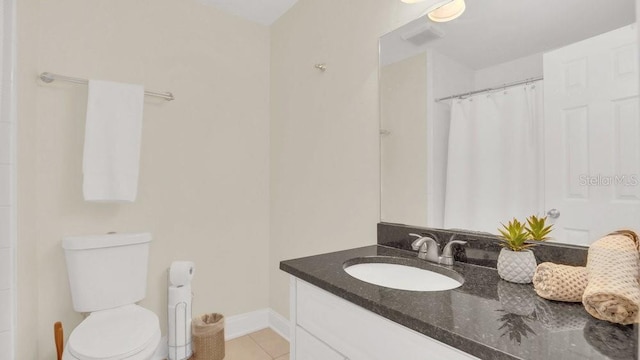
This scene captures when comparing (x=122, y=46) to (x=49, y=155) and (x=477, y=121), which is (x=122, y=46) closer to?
(x=49, y=155)

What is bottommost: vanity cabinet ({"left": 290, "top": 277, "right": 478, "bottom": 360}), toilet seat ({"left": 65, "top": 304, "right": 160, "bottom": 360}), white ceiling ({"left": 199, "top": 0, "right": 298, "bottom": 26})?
toilet seat ({"left": 65, "top": 304, "right": 160, "bottom": 360})

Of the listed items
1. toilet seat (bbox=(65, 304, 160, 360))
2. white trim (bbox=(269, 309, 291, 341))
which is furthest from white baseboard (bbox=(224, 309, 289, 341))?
toilet seat (bbox=(65, 304, 160, 360))

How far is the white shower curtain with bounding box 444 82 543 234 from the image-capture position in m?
1.05

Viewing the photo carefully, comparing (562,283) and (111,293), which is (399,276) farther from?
(111,293)

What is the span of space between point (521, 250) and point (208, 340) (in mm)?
1790

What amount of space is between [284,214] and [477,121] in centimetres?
152

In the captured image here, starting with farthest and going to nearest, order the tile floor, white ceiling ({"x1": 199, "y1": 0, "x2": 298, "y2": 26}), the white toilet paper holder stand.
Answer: white ceiling ({"x1": 199, "y1": 0, "x2": 298, "y2": 26})
the tile floor
the white toilet paper holder stand

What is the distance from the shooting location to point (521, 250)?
954 mm

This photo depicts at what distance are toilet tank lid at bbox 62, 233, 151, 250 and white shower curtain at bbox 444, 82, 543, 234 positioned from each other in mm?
1674

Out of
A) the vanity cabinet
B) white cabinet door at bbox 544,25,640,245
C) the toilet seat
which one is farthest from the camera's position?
the toilet seat

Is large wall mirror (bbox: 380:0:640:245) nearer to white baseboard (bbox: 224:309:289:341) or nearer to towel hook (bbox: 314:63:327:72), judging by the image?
towel hook (bbox: 314:63:327:72)

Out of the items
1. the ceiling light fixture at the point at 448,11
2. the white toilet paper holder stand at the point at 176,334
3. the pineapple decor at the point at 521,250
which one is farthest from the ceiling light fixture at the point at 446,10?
the white toilet paper holder stand at the point at 176,334

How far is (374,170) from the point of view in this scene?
5.34 ft

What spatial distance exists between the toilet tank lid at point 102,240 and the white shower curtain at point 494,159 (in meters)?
1.67
